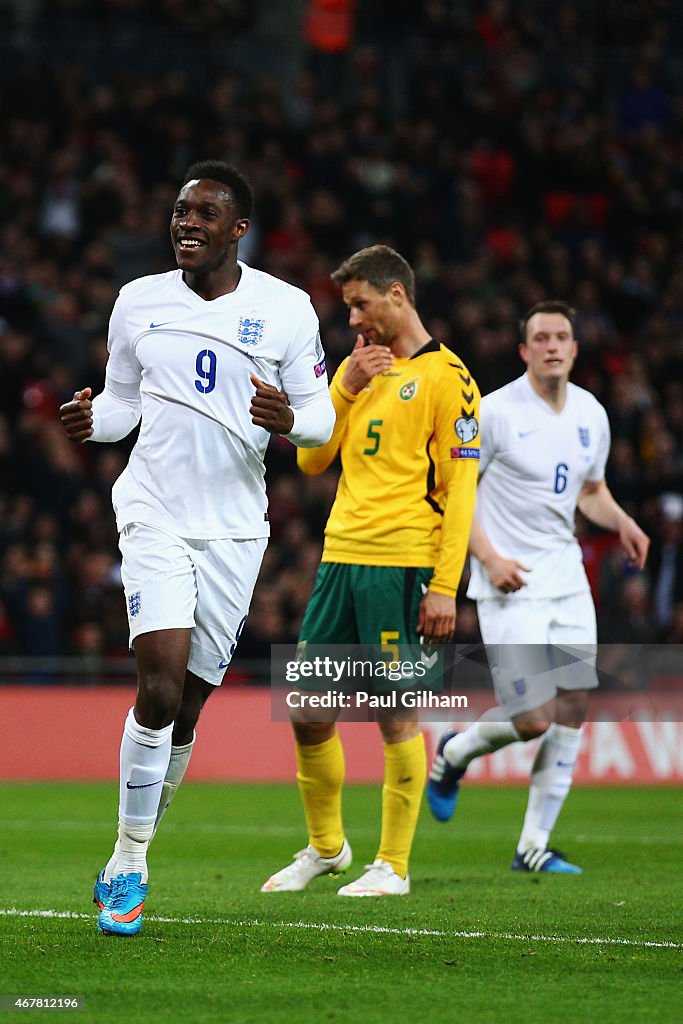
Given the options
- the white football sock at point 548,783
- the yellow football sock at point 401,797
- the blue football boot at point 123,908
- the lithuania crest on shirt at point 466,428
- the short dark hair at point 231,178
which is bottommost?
the white football sock at point 548,783

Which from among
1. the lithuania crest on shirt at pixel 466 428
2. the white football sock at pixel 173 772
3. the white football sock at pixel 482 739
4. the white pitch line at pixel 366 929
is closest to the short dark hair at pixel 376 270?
the lithuania crest on shirt at pixel 466 428

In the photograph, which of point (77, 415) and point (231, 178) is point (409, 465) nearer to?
point (231, 178)

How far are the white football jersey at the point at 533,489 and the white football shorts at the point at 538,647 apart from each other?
74 millimetres

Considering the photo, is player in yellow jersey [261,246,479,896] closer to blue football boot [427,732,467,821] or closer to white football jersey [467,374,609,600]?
white football jersey [467,374,609,600]

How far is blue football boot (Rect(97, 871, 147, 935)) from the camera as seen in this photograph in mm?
5191

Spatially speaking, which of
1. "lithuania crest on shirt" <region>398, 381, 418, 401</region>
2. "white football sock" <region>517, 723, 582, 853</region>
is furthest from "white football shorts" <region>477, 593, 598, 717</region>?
"lithuania crest on shirt" <region>398, 381, 418, 401</region>

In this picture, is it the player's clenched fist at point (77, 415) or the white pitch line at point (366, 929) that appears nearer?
the white pitch line at point (366, 929)

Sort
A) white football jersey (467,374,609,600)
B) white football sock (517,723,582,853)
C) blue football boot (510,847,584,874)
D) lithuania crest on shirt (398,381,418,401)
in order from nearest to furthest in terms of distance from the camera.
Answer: lithuania crest on shirt (398,381,418,401)
blue football boot (510,847,584,874)
white football sock (517,723,582,853)
white football jersey (467,374,609,600)

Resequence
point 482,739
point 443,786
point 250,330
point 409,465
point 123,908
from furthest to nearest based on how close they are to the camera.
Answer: point 443,786
point 482,739
point 409,465
point 250,330
point 123,908

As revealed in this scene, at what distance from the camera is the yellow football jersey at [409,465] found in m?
6.75

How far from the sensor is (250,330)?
5.61 m

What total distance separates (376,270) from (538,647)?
7.27ft

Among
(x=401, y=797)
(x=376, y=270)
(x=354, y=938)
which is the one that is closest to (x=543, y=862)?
(x=401, y=797)

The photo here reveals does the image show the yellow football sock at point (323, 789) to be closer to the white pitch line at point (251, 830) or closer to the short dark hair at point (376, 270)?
the short dark hair at point (376, 270)
